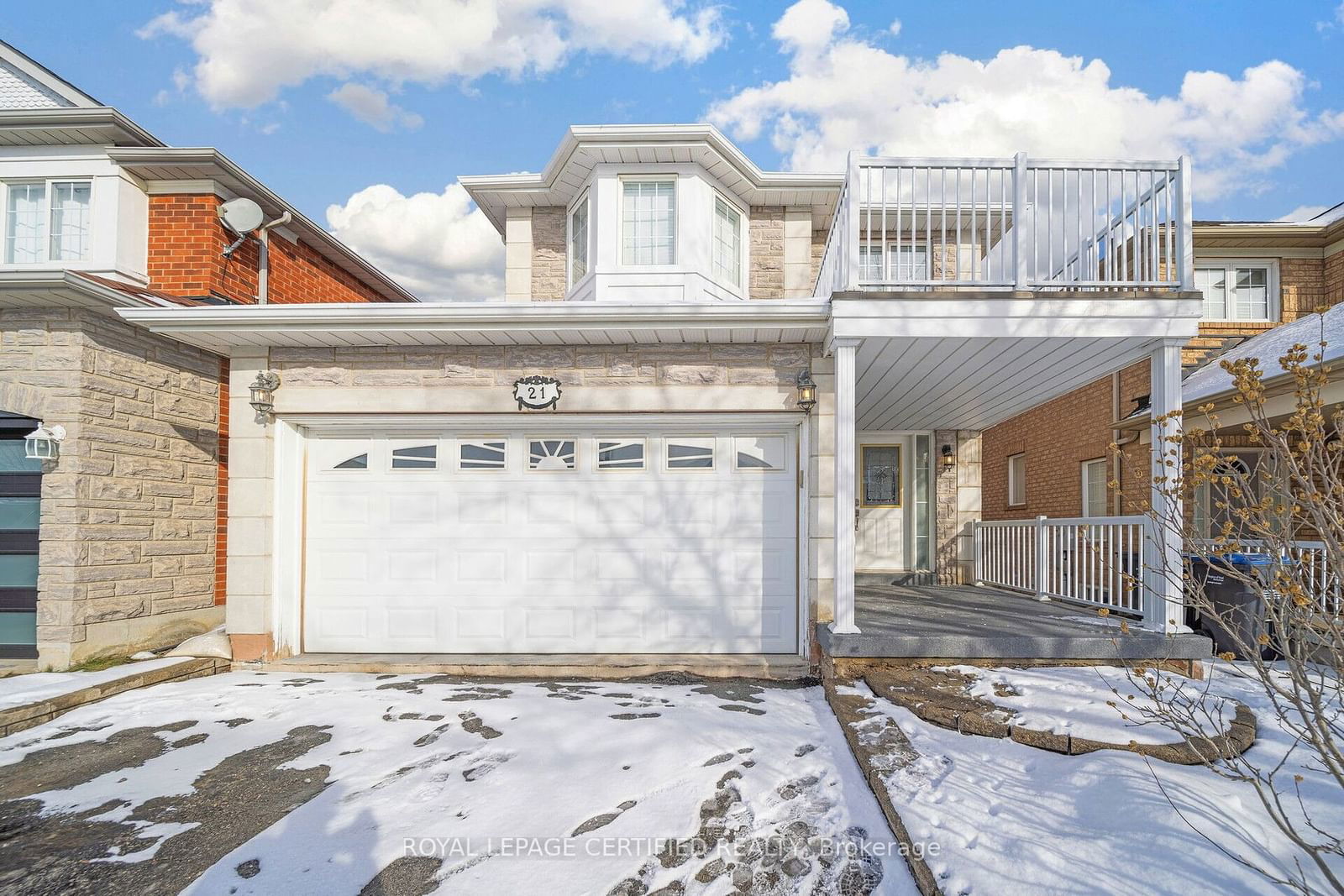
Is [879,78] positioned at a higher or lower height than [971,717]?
higher

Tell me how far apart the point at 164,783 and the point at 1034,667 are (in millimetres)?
5376

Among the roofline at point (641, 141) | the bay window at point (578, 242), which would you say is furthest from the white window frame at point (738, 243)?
the bay window at point (578, 242)

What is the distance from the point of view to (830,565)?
5297mm

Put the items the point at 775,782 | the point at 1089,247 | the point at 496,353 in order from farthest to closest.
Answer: the point at 496,353 → the point at 1089,247 → the point at 775,782

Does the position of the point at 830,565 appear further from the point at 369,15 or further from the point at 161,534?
the point at 369,15

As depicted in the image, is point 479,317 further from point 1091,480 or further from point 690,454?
point 1091,480

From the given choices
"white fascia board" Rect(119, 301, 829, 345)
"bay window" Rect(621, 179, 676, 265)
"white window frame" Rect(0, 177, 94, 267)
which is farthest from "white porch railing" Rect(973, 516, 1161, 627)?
"white window frame" Rect(0, 177, 94, 267)

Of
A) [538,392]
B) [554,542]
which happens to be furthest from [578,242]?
[554,542]

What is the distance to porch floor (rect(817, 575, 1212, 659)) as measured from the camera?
4.59m

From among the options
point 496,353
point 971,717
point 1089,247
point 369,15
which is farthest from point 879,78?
point 971,717

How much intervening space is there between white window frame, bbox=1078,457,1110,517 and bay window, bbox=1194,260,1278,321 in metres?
2.40

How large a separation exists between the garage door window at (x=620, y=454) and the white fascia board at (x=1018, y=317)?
2.02 m

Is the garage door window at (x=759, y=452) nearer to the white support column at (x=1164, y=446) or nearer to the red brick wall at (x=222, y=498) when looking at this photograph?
the white support column at (x=1164, y=446)

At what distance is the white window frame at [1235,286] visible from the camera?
8.98 m
